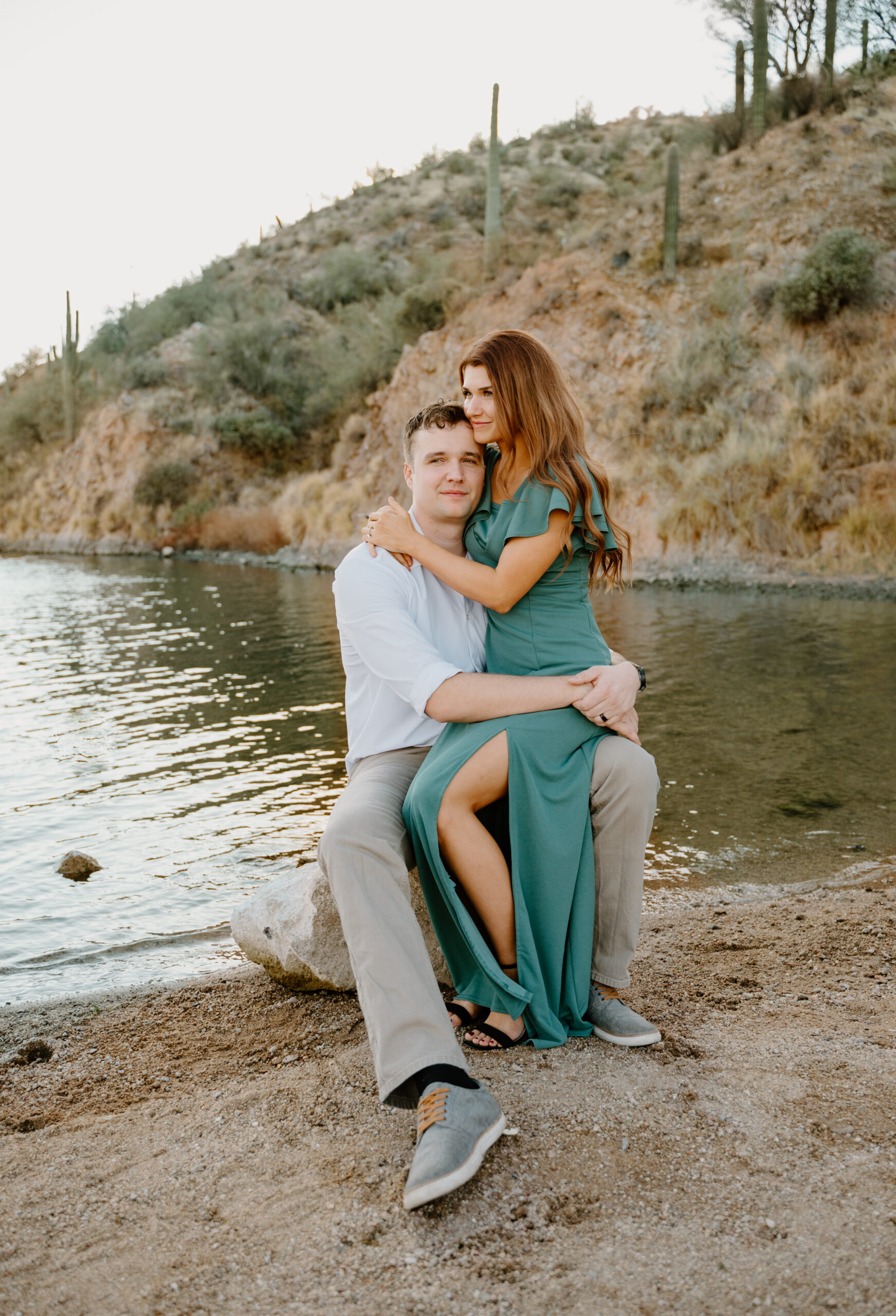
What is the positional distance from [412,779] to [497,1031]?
810mm

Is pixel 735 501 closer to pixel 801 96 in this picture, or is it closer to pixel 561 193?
pixel 801 96

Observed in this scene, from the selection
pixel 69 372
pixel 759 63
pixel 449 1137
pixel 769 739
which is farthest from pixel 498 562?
pixel 69 372

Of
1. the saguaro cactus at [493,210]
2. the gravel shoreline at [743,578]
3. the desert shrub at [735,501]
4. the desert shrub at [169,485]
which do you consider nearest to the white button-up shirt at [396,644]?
the gravel shoreline at [743,578]

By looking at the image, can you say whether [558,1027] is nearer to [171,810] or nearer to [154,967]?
[154,967]

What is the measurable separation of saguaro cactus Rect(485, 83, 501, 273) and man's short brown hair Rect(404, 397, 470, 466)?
2756 cm

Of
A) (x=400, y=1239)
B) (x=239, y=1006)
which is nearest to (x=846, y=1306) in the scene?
(x=400, y=1239)

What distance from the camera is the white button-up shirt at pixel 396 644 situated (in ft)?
10.4

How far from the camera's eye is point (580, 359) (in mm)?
24844

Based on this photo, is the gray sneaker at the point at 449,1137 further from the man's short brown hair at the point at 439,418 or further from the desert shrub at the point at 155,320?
the desert shrub at the point at 155,320

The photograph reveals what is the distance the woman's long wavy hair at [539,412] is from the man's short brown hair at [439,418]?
17cm

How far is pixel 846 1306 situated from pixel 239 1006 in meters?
2.42

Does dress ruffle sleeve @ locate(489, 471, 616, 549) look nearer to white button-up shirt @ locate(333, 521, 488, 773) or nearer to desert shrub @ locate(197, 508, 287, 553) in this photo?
white button-up shirt @ locate(333, 521, 488, 773)

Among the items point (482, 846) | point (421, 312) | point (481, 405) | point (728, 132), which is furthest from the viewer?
point (421, 312)

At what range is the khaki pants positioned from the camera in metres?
2.57
